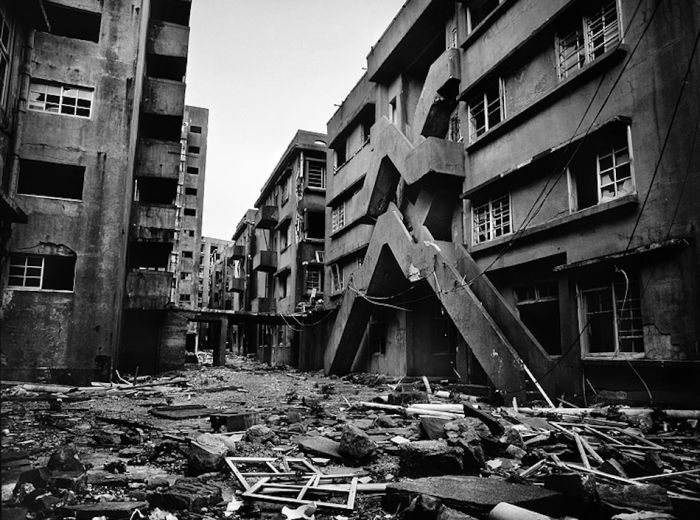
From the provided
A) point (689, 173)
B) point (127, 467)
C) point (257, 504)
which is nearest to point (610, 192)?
point (689, 173)

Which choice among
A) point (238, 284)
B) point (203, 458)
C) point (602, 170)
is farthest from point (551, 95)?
point (238, 284)

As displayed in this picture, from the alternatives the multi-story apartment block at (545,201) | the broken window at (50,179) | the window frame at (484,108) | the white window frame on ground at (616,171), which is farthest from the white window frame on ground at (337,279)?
the white window frame on ground at (616,171)

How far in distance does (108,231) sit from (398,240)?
34.2 ft

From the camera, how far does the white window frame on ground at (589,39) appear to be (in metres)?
9.88

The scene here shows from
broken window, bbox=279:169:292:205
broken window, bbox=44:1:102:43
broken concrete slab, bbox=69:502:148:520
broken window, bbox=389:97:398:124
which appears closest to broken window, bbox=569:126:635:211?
broken concrete slab, bbox=69:502:148:520

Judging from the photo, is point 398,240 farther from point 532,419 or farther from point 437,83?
point 532,419

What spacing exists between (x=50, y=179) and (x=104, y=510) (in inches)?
722

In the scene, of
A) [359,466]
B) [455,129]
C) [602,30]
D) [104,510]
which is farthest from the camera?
[455,129]

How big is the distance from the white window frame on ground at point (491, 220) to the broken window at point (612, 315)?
3171 millimetres

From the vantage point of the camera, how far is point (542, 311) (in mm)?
12188

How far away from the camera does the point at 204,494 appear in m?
4.24

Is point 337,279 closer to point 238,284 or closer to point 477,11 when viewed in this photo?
point 477,11

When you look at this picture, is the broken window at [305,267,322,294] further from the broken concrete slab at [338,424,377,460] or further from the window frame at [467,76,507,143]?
the broken concrete slab at [338,424,377,460]

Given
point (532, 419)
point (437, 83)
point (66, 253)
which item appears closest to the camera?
point (532, 419)
